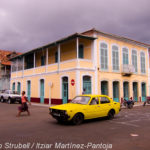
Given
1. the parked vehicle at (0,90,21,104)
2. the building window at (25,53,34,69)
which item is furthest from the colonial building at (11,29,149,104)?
the parked vehicle at (0,90,21,104)

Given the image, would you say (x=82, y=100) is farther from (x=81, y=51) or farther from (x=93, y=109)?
(x=81, y=51)

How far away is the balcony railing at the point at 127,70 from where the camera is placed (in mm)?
23125

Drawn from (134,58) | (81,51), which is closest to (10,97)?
(81,51)

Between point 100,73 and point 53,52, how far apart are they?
24.2 feet

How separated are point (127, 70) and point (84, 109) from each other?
15.6 meters

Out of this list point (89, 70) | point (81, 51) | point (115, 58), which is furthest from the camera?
point (115, 58)

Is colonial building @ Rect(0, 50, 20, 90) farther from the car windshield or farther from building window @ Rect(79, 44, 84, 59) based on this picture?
the car windshield

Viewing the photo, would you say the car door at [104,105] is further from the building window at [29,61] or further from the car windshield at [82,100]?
the building window at [29,61]

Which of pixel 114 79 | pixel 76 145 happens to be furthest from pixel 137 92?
pixel 76 145

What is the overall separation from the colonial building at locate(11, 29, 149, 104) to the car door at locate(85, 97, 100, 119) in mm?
7487

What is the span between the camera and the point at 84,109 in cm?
939

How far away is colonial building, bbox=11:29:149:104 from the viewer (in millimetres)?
19234

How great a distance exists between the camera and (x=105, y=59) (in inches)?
838

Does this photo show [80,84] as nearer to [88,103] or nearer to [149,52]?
[88,103]
